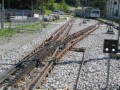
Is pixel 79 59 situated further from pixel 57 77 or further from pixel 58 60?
pixel 57 77

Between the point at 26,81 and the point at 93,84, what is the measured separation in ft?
6.66

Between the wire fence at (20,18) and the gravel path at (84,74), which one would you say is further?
the wire fence at (20,18)

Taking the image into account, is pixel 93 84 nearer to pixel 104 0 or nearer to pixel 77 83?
pixel 77 83

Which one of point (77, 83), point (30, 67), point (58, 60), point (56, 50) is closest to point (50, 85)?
point (77, 83)

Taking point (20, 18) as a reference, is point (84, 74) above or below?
below

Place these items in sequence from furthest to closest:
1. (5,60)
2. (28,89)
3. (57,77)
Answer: (5,60), (57,77), (28,89)

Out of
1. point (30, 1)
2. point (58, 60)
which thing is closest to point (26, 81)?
point (58, 60)

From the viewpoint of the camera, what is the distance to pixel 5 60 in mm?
14977

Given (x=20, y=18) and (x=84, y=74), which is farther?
(x=20, y=18)

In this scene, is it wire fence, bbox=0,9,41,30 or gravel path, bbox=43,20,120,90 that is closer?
gravel path, bbox=43,20,120,90

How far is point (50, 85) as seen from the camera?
10.6m

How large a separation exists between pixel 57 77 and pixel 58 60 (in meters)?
3.56

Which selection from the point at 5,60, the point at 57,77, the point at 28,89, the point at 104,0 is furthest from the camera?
the point at 104,0

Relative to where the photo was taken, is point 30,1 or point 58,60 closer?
point 58,60
